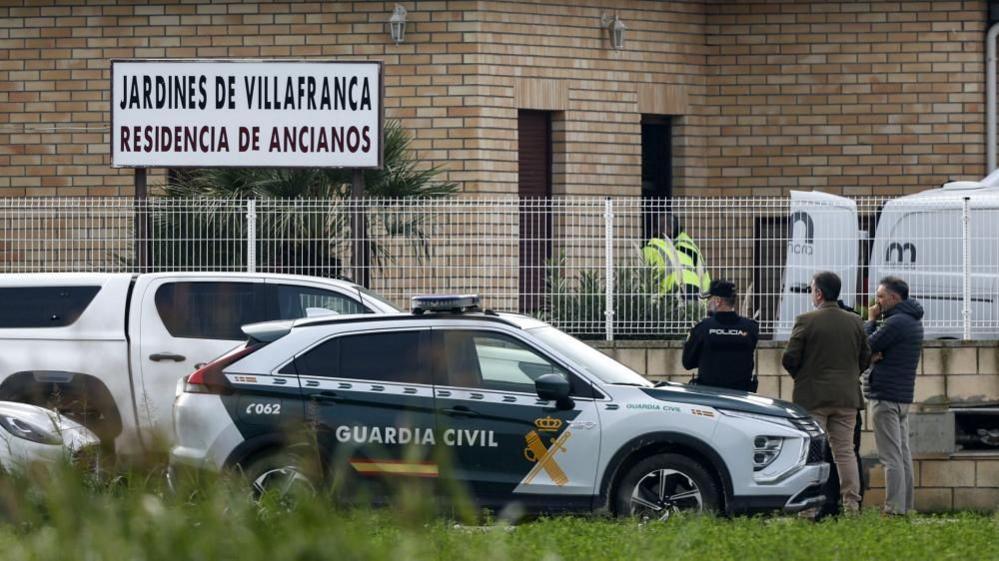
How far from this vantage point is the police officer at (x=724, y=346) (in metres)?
12.3

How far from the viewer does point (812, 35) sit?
21.9 m

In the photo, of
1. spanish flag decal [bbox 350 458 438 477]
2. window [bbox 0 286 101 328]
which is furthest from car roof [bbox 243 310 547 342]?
window [bbox 0 286 101 328]

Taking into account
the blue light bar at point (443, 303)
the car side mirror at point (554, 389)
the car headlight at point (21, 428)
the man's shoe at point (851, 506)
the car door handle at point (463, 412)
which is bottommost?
the man's shoe at point (851, 506)

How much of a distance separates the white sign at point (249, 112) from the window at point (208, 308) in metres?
3.12

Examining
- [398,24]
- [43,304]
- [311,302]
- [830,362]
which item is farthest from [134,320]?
[398,24]

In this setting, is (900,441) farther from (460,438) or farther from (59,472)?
(59,472)

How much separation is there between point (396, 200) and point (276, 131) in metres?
1.58

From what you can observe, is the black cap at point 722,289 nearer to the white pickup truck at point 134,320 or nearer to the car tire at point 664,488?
the car tire at point 664,488

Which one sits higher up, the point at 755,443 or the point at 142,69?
the point at 142,69

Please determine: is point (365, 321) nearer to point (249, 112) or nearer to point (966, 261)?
point (249, 112)

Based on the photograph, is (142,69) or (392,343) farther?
(142,69)

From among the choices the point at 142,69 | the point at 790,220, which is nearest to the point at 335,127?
the point at 142,69

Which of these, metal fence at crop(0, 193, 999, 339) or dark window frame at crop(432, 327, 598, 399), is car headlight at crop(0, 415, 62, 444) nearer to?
dark window frame at crop(432, 327, 598, 399)

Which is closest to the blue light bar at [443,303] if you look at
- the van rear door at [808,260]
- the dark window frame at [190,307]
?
the dark window frame at [190,307]
